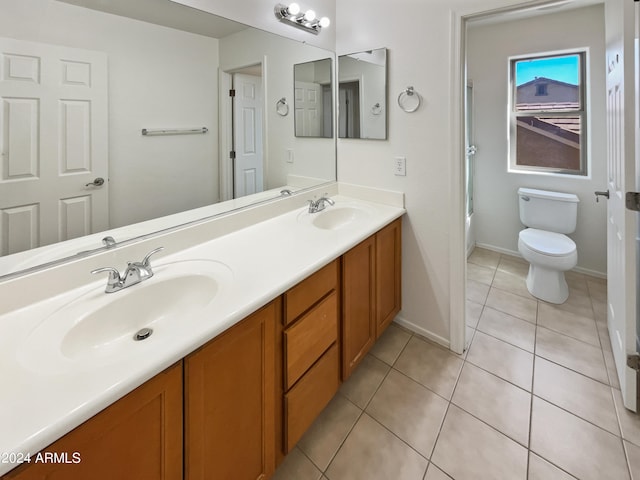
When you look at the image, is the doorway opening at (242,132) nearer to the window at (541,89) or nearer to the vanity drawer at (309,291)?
the vanity drawer at (309,291)

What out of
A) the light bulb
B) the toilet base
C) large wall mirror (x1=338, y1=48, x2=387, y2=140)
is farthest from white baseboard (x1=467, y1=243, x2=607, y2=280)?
the light bulb

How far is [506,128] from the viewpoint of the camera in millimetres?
3199

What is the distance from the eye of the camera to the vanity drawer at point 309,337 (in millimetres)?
1154

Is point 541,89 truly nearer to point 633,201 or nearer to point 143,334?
point 633,201

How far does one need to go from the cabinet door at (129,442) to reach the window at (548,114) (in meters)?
3.54

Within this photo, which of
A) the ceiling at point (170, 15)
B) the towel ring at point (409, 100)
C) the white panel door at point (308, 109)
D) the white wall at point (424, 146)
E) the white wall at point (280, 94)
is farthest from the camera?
the white panel door at point (308, 109)

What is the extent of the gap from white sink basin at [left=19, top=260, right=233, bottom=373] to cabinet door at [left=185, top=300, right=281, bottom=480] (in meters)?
0.12

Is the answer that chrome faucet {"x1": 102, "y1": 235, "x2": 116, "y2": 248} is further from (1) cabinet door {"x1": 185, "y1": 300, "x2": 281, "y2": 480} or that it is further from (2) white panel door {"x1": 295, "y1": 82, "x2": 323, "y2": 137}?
(2) white panel door {"x1": 295, "y1": 82, "x2": 323, "y2": 137}

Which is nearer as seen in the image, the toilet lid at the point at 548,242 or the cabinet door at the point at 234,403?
the cabinet door at the point at 234,403

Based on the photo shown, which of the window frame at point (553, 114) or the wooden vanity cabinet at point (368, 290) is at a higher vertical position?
the window frame at point (553, 114)

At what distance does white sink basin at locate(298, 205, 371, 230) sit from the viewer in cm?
188

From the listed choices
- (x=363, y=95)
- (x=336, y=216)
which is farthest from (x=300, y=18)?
(x=336, y=216)

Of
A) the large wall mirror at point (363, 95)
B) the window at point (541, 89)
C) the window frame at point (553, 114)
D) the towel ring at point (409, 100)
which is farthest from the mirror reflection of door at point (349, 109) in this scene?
the window at point (541, 89)

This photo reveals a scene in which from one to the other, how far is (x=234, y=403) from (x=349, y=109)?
1.89 m
